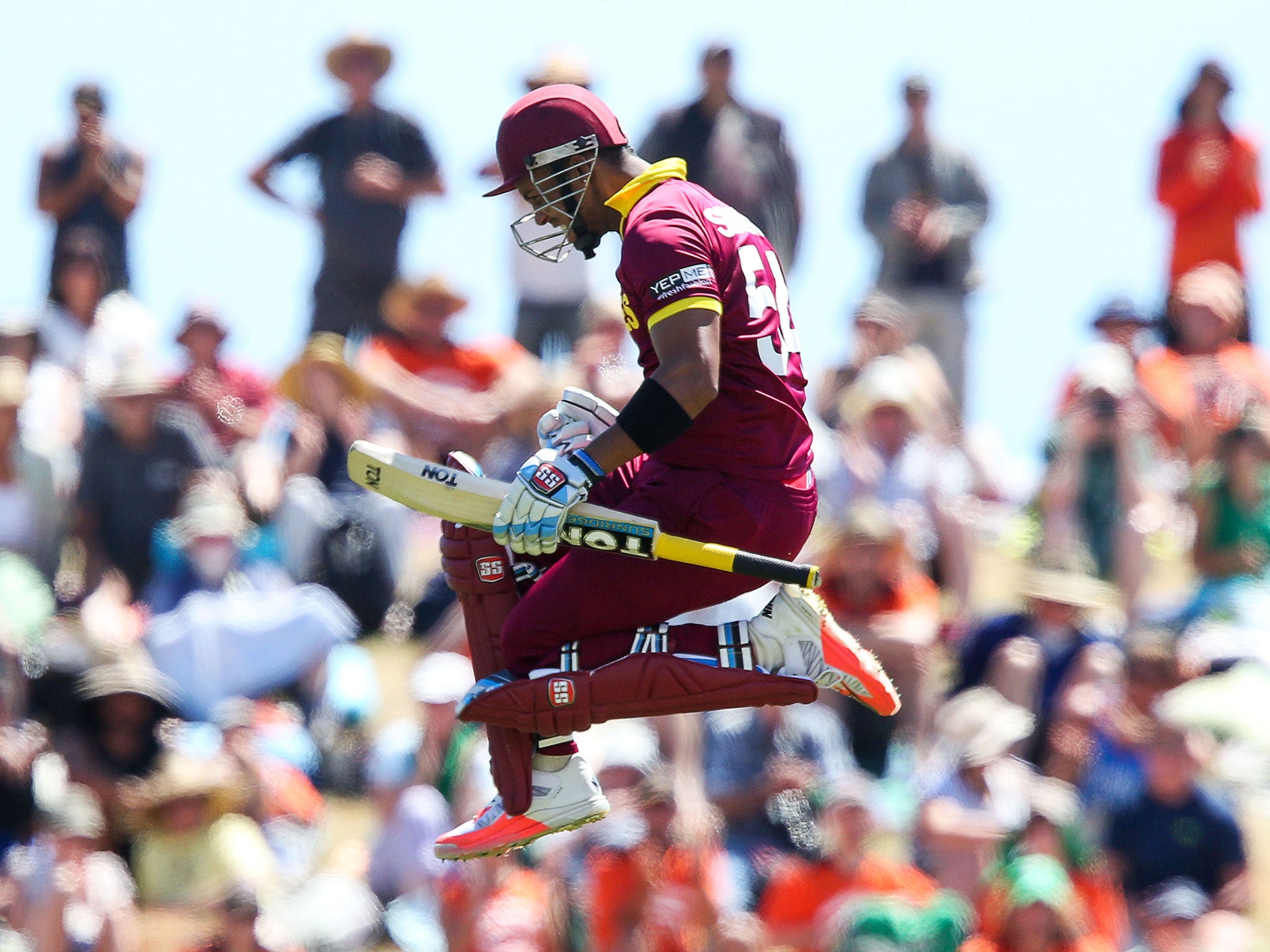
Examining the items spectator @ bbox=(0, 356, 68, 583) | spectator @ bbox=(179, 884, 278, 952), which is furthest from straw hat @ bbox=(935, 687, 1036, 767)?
spectator @ bbox=(0, 356, 68, 583)

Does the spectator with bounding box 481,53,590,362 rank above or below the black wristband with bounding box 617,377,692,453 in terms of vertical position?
below

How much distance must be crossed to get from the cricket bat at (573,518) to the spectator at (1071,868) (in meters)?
2.88

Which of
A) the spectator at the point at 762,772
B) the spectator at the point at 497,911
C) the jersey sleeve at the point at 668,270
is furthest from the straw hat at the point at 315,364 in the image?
the jersey sleeve at the point at 668,270

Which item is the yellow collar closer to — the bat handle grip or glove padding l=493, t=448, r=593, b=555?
glove padding l=493, t=448, r=593, b=555

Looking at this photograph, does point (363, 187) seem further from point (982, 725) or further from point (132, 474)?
point (982, 725)

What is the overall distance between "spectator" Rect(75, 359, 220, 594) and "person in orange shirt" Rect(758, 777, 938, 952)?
136 inches

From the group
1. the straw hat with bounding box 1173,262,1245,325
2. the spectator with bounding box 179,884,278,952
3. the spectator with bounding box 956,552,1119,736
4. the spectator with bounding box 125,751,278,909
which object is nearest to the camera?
the spectator with bounding box 179,884,278,952

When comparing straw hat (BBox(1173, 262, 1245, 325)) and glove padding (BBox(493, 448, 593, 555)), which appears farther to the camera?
straw hat (BBox(1173, 262, 1245, 325))

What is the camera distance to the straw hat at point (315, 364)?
1067 centimetres

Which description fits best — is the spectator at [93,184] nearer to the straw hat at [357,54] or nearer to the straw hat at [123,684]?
the straw hat at [357,54]

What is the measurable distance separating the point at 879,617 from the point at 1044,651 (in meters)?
0.74

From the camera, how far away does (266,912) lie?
8258mm

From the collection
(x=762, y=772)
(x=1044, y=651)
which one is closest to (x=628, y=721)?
(x=762, y=772)

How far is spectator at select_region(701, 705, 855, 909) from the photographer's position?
28.7 ft
